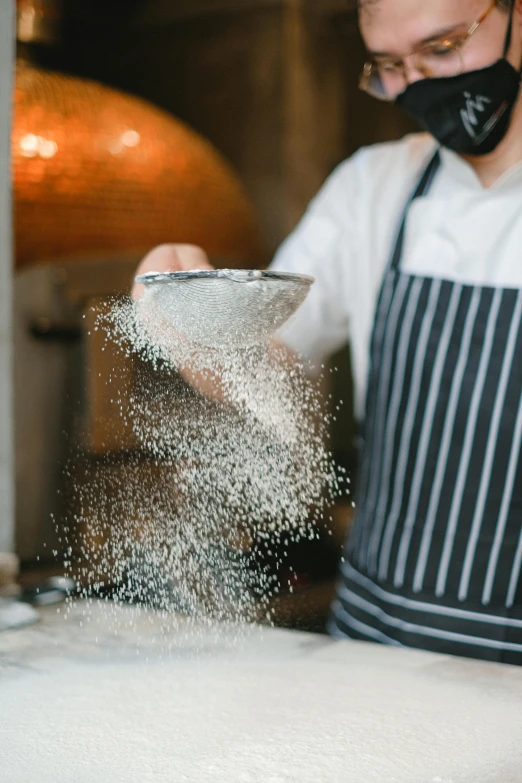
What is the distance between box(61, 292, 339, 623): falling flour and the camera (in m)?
0.86

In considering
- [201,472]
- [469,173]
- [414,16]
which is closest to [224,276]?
[201,472]

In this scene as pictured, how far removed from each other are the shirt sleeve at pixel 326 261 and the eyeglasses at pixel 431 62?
0.98 feet

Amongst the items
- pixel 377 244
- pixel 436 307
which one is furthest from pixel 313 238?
pixel 436 307

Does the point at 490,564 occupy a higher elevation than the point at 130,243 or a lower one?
lower

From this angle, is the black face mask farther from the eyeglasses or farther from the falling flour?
the falling flour

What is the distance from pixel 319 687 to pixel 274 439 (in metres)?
0.26

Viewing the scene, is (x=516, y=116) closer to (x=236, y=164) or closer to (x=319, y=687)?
(x=319, y=687)

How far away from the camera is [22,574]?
1107 millimetres

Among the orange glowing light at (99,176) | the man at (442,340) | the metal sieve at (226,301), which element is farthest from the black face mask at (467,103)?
the orange glowing light at (99,176)

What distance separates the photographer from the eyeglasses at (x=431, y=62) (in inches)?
36.5

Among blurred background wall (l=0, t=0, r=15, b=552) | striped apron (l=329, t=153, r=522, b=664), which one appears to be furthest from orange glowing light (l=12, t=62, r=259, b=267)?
striped apron (l=329, t=153, r=522, b=664)

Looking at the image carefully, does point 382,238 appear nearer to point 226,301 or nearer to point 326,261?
point 326,261

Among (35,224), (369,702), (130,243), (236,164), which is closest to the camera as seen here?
(369,702)

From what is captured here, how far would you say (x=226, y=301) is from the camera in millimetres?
807
